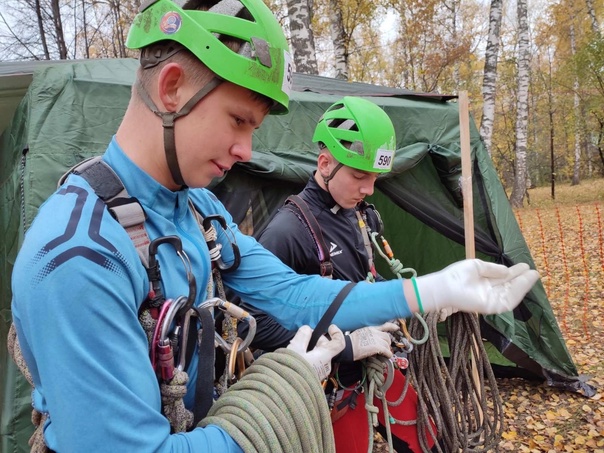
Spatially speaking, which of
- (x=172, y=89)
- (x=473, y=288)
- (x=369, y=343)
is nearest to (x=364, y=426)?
(x=369, y=343)

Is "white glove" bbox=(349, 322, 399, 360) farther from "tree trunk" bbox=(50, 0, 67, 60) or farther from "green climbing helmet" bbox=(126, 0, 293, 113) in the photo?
"tree trunk" bbox=(50, 0, 67, 60)

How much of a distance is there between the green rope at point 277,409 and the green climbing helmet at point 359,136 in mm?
1370

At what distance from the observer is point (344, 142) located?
245 cm

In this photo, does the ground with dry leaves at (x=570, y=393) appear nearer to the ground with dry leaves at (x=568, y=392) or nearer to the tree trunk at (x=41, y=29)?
the ground with dry leaves at (x=568, y=392)

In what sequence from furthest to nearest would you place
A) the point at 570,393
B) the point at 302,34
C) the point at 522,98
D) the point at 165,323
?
the point at 522,98 < the point at 302,34 < the point at 570,393 < the point at 165,323

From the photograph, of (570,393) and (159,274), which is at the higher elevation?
(159,274)

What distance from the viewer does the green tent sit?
2.50 meters

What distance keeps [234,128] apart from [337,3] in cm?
1065

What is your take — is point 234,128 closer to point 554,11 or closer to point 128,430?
point 128,430

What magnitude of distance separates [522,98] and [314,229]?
44.8ft

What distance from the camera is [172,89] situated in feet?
3.65

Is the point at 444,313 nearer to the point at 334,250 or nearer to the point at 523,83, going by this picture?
the point at 334,250

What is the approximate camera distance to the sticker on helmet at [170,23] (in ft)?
3.63

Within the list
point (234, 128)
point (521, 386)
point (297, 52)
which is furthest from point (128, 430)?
point (297, 52)
